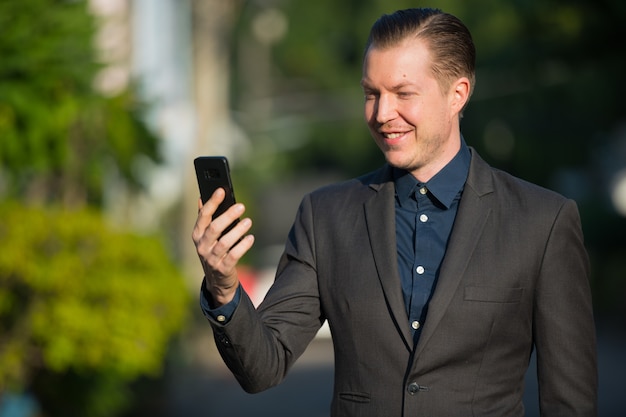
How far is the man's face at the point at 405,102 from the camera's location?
3254mm

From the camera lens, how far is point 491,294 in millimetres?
3207

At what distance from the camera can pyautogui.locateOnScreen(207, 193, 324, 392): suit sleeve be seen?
3.09 m

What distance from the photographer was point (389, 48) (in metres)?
3.27

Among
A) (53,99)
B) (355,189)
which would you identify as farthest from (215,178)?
(53,99)

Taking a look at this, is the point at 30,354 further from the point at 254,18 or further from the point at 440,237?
the point at 254,18

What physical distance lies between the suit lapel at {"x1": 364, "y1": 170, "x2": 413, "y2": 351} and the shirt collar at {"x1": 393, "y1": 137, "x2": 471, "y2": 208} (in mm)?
33

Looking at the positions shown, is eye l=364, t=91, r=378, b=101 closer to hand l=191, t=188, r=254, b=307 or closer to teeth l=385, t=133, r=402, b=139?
teeth l=385, t=133, r=402, b=139

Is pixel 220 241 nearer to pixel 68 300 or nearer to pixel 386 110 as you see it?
pixel 386 110

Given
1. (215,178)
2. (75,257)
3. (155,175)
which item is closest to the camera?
(215,178)

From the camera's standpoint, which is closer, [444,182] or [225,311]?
[225,311]

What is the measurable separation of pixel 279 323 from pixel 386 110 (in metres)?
0.68

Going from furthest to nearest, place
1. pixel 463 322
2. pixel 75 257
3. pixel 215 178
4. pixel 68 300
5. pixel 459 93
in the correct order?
pixel 75 257, pixel 68 300, pixel 459 93, pixel 463 322, pixel 215 178

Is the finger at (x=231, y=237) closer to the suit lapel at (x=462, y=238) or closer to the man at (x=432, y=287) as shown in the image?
the man at (x=432, y=287)

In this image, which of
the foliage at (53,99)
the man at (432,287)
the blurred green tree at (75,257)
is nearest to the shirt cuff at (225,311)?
the man at (432,287)
